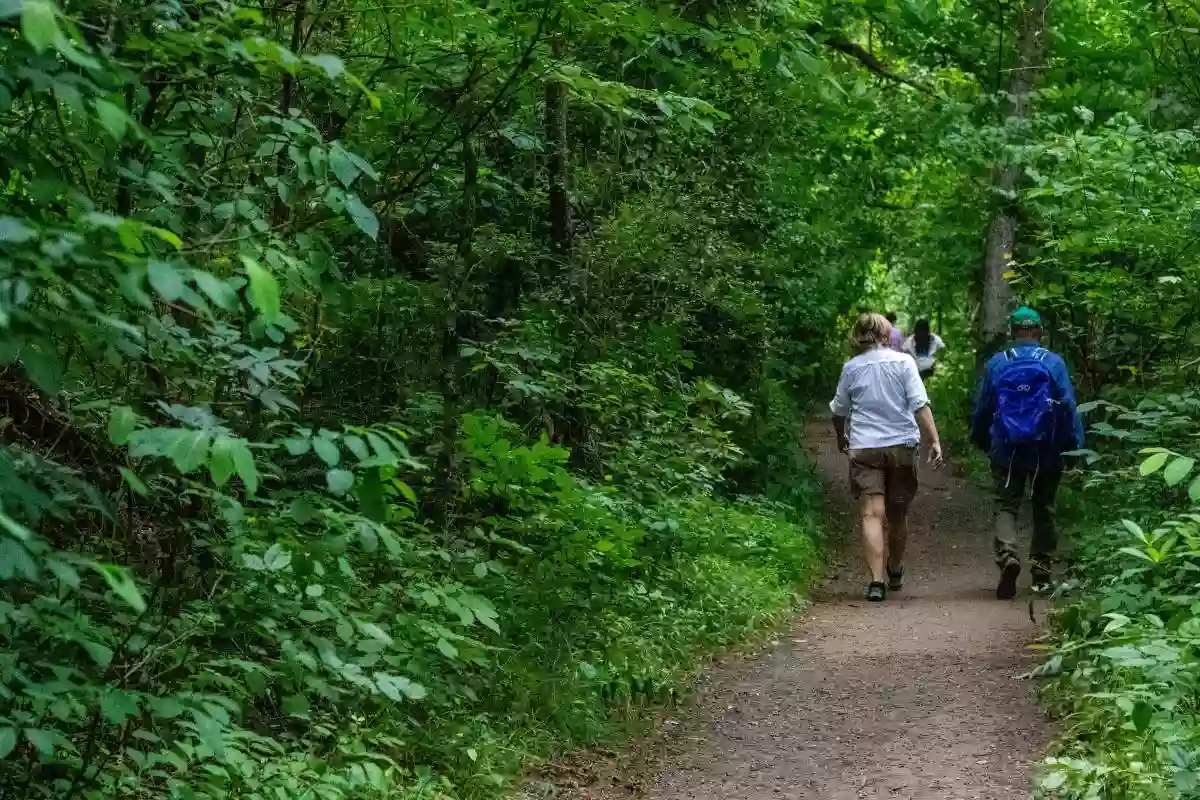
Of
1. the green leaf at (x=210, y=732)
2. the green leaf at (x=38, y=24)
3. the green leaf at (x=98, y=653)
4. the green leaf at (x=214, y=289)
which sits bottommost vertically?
the green leaf at (x=210, y=732)

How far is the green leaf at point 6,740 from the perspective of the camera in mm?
3019

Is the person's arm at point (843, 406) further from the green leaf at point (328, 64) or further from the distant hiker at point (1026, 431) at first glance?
the green leaf at point (328, 64)

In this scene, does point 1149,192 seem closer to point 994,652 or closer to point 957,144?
point 994,652

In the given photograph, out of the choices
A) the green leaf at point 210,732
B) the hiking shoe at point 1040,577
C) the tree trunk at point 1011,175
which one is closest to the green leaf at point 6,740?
the green leaf at point 210,732

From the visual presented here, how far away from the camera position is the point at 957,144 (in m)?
13.1

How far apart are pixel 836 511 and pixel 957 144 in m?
4.55

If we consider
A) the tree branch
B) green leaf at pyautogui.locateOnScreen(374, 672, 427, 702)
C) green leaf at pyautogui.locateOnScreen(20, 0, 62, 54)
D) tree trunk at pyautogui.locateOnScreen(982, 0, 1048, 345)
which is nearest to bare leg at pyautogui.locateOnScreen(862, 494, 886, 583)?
tree trunk at pyautogui.locateOnScreen(982, 0, 1048, 345)

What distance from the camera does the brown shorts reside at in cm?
966

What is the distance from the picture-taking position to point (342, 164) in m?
3.44

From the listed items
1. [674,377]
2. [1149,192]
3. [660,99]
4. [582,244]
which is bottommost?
[674,377]

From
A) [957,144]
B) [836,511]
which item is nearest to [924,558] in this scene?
[836,511]

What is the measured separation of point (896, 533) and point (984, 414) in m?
1.32

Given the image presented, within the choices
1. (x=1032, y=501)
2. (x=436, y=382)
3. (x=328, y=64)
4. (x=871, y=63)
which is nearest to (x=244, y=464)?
(x=328, y=64)

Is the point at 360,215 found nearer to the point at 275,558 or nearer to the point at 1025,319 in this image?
the point at 275,558
